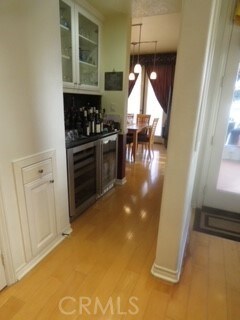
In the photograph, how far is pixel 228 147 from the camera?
2.53 meters

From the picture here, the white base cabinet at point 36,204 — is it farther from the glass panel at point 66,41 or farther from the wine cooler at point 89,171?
the glass panel at point 66,41

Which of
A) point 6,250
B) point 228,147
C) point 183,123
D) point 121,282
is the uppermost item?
point 183,123

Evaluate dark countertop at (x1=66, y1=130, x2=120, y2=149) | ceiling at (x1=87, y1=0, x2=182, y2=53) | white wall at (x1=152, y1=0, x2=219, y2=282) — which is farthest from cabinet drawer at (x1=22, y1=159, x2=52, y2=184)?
ceiling at (x1=87, y1=0, x2=182, y2=53)

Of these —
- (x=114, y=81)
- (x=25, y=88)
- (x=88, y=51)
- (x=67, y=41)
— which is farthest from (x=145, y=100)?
(x=25, y=88)

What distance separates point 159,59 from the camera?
5766 millimetres

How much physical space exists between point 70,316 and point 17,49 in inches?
69.8

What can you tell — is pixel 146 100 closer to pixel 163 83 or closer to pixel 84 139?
pixel 163 83

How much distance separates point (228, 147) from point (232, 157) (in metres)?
0.15

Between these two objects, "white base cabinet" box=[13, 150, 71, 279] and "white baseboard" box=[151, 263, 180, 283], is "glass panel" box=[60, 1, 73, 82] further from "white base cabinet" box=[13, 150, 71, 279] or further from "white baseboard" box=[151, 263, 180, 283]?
"white baseboard" box=[151, 263, 180, 283]

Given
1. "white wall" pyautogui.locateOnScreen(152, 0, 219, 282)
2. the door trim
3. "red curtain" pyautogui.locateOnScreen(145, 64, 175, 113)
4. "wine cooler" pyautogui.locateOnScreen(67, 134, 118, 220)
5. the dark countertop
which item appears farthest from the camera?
"red curtain" pyautogui.locateOnScreen(145, 64, 175, 113)

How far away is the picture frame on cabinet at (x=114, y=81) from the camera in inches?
113

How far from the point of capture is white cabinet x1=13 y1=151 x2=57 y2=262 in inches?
59.5

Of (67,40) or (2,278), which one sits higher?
(67,40)

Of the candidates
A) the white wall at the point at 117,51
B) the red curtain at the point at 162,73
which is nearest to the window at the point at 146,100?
the red curtain at the point at 162,73
